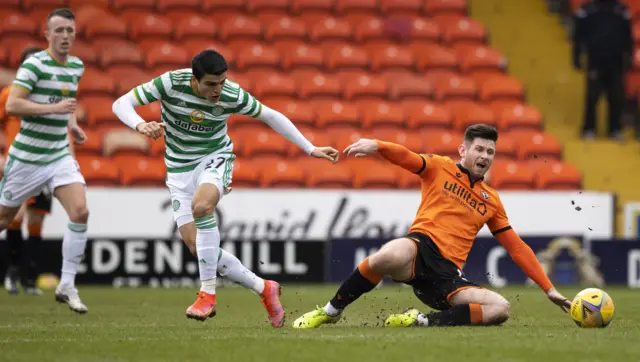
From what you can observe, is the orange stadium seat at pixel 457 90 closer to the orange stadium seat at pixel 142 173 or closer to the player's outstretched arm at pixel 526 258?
the orange stadium seat at pixel 142 173

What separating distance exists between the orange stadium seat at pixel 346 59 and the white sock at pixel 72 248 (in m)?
8.60

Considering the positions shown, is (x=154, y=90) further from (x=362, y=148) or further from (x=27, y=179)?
(x=27, y=179)

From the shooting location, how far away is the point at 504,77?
664 inches

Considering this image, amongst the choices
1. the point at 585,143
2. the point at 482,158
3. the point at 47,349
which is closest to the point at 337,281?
the point at 585,143

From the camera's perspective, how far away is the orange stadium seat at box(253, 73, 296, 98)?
15.6 m

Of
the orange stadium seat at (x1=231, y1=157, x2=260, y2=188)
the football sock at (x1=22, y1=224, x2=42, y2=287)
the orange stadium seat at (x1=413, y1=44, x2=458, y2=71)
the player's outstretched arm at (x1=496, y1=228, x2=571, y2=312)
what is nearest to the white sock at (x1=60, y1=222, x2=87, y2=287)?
the football sock at (x1=22, y1=224, x2=42, y2=287)

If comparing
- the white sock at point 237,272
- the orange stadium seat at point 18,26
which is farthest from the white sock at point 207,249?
the orange stadium seat at point 18,26

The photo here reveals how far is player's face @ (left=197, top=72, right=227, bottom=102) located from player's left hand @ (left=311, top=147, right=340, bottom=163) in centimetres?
74

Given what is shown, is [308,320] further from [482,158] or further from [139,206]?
[139,206]

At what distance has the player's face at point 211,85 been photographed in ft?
22.3

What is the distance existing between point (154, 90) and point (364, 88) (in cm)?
930

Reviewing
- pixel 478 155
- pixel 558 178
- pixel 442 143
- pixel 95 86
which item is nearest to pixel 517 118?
pixel 558 178

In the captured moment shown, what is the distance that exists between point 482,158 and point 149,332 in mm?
2449

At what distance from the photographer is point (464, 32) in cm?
1764
